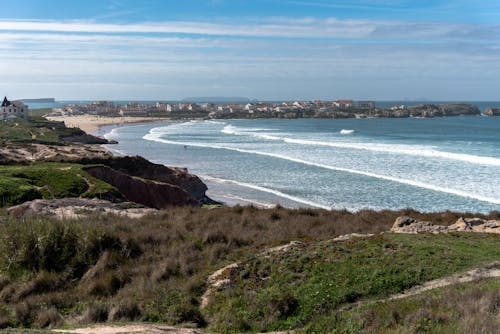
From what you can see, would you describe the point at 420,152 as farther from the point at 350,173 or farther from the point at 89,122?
the point at 89,122

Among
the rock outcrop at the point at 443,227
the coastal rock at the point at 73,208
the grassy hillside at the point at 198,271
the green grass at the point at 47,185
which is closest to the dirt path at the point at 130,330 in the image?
the grassy hillside at the point at 198,271

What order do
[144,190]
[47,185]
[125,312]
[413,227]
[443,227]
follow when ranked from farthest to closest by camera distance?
[144,190], [47,185], [443,227], [413,227], [125,312]

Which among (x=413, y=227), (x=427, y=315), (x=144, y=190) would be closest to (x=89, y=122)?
(x=144, y=190)

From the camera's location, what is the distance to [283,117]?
167m

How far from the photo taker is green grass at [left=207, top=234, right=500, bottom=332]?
366 inches

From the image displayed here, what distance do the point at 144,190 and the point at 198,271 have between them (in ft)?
49.5

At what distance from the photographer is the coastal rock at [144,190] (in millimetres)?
26141

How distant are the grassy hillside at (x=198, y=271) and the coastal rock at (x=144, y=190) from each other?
10.7m

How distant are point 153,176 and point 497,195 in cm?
1961

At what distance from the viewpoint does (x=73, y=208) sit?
18438 mm

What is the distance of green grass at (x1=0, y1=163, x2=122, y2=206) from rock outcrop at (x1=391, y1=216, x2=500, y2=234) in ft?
41.8

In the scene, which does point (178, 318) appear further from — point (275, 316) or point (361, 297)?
point (361, 297)

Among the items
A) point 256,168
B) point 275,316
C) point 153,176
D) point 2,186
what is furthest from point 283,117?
point 275,316

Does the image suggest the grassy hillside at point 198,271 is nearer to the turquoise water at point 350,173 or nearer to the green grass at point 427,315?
the green grass at point 427,315
